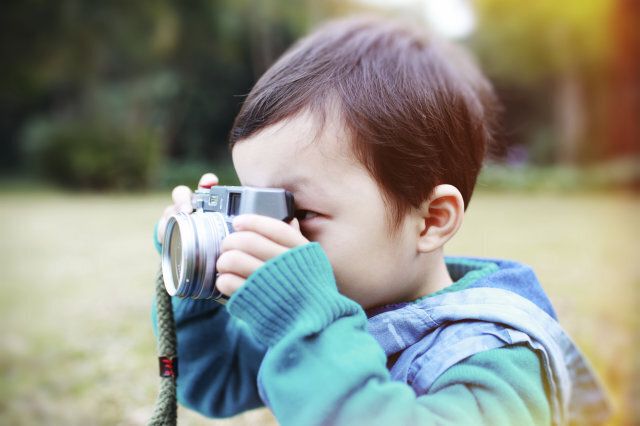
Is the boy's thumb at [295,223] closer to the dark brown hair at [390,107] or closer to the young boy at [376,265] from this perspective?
the young boy at [376,265]

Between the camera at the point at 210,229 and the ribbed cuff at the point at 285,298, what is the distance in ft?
0.25

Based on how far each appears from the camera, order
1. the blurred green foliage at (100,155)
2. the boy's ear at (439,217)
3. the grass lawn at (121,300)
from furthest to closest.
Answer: the blurred green foliage at (100,155)
the grass lawn at (121,300)
the boy's ear at (439,217)

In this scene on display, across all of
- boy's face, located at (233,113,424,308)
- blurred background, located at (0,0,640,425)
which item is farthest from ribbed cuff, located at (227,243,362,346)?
blurred background, located at (0,0,640,425)

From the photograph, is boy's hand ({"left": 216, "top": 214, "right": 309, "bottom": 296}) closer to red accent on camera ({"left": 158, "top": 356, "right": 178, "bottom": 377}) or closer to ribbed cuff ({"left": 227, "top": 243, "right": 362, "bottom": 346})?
ribbed cuff ({"left": 227, "top": 243, "right": 362, "bottom": 346})

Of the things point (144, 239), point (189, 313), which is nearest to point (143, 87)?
point (144, 239)

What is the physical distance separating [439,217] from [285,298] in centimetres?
35

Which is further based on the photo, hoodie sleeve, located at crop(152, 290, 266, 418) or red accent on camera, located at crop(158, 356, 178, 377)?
hoodie sleeve, located at crop(152, 290, 266, 418)

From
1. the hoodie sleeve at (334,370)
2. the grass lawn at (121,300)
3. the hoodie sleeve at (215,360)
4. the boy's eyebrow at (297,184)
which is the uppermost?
the boy's eyebrow at (297,184)

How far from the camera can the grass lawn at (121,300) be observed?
1.95 m

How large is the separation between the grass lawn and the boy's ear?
0.93 metres

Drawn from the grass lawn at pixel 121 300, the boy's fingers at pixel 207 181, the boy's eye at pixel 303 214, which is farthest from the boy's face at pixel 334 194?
the grass lawn at pixel 121 300

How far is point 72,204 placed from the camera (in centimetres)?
880

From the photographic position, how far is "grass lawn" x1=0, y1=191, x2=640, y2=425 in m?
1.95

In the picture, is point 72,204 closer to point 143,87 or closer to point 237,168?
point 143,87
